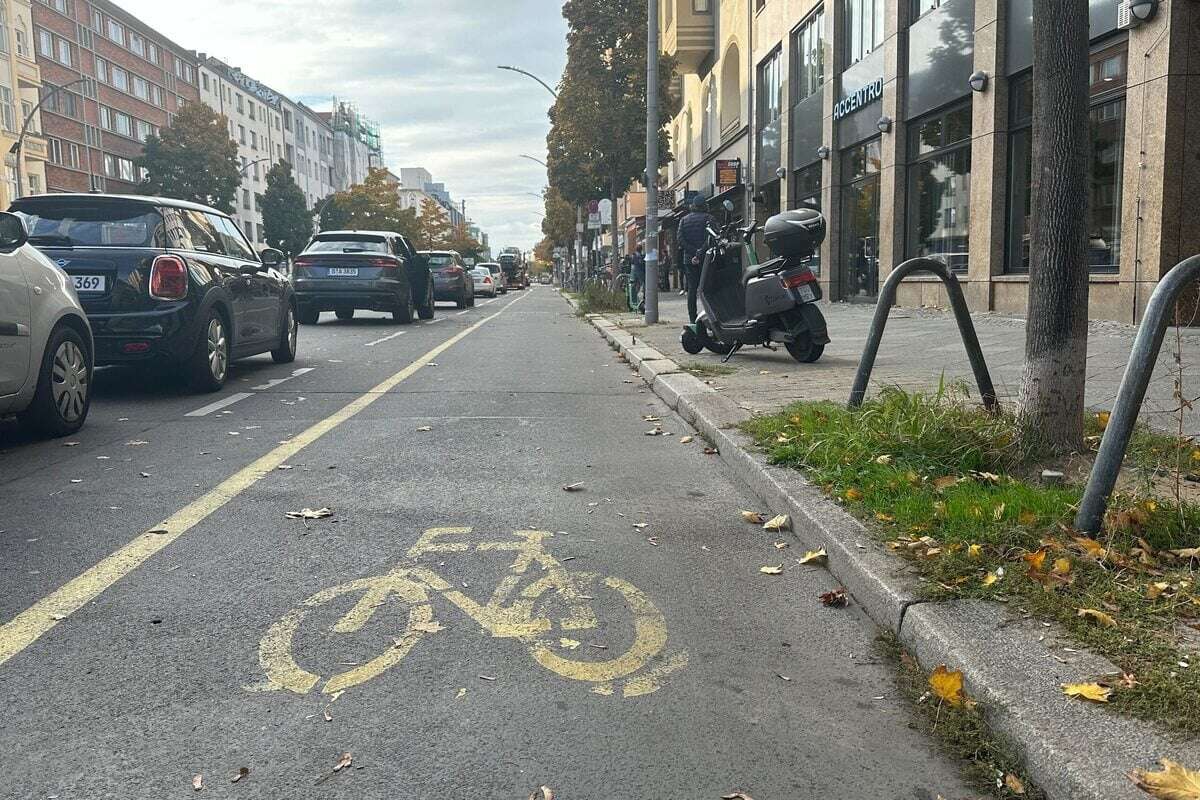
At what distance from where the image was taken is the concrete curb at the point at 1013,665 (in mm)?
2232

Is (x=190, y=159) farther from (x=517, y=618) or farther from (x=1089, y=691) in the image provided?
(x=1089, y=691)

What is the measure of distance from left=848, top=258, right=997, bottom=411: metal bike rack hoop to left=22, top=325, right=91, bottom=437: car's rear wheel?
495 cm

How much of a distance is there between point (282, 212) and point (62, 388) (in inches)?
3426

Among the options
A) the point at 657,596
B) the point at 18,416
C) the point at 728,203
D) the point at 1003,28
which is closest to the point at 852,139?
the point at 1003,28

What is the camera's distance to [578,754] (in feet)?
8.39

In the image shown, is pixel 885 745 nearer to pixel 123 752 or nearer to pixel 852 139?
pixel 123 752

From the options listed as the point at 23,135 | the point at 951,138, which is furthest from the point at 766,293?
the point at 23,135

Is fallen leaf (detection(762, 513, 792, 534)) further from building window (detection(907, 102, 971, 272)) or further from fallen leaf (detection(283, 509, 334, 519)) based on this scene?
building window (detection(907, 102, 971, 272))

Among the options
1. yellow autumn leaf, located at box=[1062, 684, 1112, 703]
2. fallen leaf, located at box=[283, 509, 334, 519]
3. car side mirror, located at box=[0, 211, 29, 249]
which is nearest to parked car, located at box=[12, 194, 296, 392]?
car side mirror, located at box=[0, 211, 29, 249]

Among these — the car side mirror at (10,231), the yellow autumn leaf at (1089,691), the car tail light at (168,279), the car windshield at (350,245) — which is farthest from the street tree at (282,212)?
the yellow autumn leaf at (1089,691)

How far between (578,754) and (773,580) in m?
1.56

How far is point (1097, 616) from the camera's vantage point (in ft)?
9.82

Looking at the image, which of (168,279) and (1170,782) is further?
(168,279)

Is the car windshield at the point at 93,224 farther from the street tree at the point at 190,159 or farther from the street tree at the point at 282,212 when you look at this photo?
the street tree at the point at 282,212
